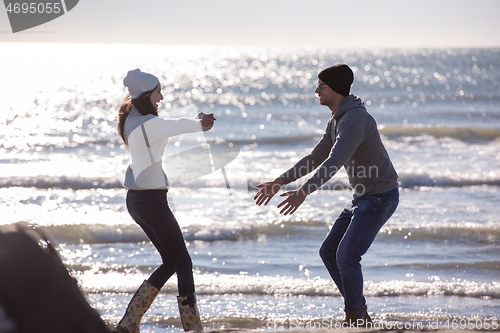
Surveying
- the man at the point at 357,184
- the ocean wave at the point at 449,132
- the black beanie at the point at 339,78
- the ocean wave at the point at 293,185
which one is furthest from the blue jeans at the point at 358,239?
the ocean wave at the point at 449,132

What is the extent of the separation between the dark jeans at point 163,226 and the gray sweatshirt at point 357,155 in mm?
881

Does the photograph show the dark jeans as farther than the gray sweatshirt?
Yes

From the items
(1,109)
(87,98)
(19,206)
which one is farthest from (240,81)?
(19,206)

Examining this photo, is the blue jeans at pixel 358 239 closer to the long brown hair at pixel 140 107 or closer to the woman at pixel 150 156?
the woman at pixel 150 156

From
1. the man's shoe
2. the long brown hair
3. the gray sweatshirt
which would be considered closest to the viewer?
the gray sweatshirt

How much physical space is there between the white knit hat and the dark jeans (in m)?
0.72

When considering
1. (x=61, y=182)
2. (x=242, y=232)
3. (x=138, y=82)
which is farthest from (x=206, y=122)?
(x=61, y=182)

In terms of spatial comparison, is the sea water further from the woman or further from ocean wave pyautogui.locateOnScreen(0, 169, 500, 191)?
the woman

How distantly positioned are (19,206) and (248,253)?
211 inches

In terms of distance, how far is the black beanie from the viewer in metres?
3.51

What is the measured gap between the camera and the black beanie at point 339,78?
11.5ft

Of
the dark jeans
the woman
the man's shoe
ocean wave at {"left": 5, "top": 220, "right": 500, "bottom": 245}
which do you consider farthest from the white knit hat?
ocean wave at {"left": 5, "top": 220, "right": 500, "bottom": 245}

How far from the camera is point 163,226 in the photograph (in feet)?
11.1

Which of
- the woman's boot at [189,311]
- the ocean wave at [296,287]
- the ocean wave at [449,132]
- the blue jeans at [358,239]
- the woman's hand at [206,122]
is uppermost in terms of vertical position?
the ocean wave at [449,132]
